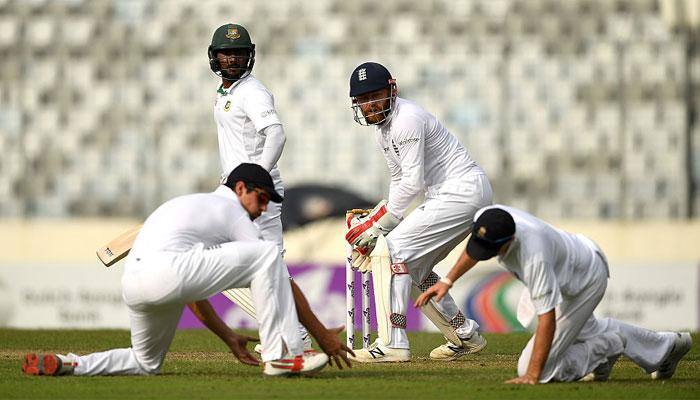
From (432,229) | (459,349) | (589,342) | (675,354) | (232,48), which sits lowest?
(459,349)

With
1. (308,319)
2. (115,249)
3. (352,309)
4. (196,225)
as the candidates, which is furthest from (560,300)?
(115,249)

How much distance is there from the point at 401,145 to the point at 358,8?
10.3m

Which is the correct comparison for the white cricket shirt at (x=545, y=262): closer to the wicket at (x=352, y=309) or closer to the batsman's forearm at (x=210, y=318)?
the batsman's forearm at (x=210, y=318)

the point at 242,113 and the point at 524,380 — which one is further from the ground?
the point at 242,113

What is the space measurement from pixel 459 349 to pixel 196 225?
254cm

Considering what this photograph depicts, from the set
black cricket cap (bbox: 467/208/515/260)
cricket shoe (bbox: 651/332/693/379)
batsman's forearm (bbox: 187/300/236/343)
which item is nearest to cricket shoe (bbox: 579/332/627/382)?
cricket shoe (bbox: 651/332/693/379)

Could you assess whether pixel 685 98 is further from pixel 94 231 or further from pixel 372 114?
pixel 372 114

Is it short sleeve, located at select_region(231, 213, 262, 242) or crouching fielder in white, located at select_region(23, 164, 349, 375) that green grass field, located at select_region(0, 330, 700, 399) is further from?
short sleeve, located at select_region(231, 213, 262, 242)

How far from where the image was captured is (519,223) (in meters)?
6.36

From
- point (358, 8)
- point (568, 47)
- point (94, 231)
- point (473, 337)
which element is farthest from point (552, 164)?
point (473, 337)

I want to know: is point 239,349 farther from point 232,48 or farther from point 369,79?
point 232,48

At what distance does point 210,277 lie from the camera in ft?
20.5

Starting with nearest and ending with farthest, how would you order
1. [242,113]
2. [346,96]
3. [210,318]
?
[210,318]
[242,113]
[346,96]

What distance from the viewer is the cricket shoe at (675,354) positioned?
681 cm
